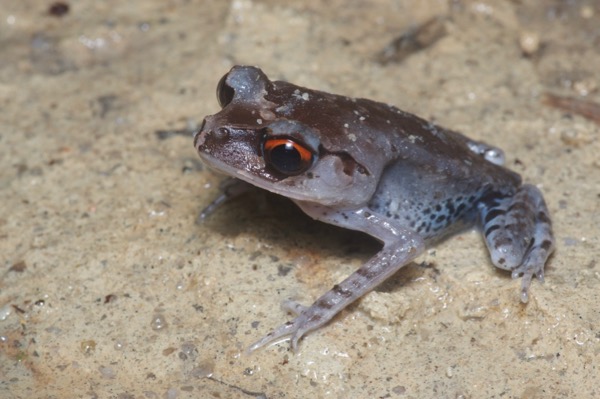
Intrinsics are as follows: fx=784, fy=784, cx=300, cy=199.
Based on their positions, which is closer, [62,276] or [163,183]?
[62,276]

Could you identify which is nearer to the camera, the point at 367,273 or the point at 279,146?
the point at 279,146

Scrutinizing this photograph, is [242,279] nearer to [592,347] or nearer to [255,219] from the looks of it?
[255,219]

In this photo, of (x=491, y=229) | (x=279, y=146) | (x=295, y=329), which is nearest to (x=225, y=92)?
(x=279, y=146)

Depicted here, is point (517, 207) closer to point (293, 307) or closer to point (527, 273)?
point (527, 273)

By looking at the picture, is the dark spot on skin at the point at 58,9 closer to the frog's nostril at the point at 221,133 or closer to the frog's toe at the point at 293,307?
the frog's nostril at the point at 221,133

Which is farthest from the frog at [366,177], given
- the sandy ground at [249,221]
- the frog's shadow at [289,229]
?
the frog's shadow at [289,229]

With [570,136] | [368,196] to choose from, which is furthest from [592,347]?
[570,136]
